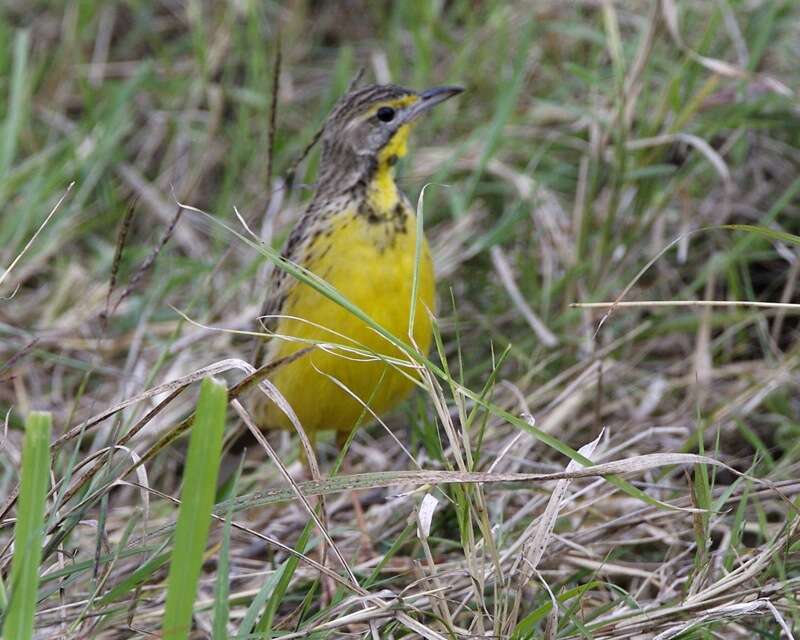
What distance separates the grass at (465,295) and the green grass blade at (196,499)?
29 centimetres

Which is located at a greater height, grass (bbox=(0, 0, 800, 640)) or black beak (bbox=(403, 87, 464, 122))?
black beak (bbox=(403, 87, 464, 122))

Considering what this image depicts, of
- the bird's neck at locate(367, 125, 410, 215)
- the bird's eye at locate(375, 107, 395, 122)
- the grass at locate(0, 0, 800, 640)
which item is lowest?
the grass at locate(0, 0, 800, 640)

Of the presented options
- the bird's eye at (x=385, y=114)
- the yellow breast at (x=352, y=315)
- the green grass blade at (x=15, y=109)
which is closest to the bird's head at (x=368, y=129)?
the bird's eye at (x=385, y=114)

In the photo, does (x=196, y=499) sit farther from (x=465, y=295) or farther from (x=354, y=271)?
(x=465, y=295)

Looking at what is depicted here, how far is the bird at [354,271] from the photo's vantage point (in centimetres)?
371

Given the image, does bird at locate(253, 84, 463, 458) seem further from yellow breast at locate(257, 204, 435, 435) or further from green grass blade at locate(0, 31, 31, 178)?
green grass blade at locate(0, 31, 31, 178)

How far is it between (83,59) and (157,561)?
4376 mm

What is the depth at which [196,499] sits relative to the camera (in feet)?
7.34

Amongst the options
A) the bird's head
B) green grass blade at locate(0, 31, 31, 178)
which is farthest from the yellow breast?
green grass blade at locate(0, 31, 31, 178)

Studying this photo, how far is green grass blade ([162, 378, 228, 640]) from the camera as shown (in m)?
2.23

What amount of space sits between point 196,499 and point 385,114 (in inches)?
88.5

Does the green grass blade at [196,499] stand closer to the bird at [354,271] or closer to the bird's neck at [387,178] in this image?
the bird at [354,271]

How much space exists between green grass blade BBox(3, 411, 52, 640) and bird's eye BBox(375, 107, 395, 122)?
2205 millimetres

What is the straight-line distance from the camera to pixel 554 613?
2607mm
